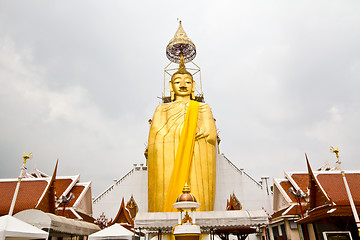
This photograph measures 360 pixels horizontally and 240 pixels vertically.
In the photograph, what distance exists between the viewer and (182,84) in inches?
527

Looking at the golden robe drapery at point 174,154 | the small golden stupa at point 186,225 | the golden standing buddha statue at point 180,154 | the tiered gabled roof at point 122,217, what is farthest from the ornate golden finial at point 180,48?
the small golden stupa at point 186,225

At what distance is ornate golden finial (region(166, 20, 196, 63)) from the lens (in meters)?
15.8

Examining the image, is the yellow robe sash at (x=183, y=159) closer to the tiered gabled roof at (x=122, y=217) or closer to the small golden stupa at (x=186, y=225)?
the tiered gabled roof at (x=122, y=217)

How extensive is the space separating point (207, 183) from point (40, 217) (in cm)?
605

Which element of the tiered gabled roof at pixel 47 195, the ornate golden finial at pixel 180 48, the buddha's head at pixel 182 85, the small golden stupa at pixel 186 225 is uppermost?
the ornate golden finial at pixel 180 48

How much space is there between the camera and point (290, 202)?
10805 millimetres

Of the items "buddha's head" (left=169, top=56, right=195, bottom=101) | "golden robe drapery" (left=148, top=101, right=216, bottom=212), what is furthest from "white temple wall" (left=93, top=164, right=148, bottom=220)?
"buddha's head" (left=169, top=56, right=195, bottom=101)

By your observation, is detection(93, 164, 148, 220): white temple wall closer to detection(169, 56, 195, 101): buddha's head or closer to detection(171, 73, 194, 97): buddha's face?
detection(169, 56, 195, 101): buddha's head

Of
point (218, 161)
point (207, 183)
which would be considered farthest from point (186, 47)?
point (207, 183)

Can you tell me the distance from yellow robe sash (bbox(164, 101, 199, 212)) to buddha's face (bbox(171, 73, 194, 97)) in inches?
59.1

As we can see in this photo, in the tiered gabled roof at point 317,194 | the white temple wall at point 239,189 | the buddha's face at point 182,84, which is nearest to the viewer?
the tiered gabled roof at point 317,194

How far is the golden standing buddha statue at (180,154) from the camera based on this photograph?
10.3m

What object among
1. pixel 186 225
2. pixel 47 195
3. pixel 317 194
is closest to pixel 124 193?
pixel 47 195

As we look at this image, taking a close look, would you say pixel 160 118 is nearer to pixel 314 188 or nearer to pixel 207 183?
pixel 207 183
